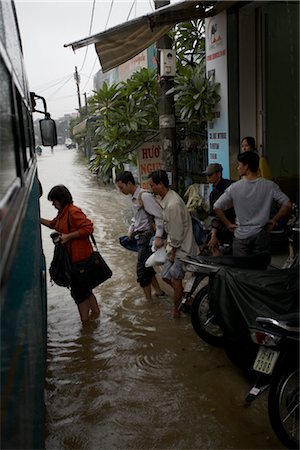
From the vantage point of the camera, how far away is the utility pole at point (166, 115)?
22.8 ft

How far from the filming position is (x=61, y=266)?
4.95m

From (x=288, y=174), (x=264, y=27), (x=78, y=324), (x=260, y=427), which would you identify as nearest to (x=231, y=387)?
(x=260, y=427)

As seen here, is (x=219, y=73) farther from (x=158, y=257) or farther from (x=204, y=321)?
(x=204, y=321)

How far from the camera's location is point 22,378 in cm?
144

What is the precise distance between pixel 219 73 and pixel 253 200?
327 centimetres

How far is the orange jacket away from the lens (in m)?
4.80

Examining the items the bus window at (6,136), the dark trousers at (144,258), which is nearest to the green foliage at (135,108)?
the dark trousers at (144,258)

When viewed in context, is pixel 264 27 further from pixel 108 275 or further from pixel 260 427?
pixel 260 427

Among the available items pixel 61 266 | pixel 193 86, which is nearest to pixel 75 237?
pixel 61 266

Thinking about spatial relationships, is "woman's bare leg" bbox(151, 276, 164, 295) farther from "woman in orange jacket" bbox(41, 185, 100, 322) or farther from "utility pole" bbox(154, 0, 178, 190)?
"utility pole" bbox(154, 0, 178, 190)

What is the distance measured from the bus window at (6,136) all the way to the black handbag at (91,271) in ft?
10.7

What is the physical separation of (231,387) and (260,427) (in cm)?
56

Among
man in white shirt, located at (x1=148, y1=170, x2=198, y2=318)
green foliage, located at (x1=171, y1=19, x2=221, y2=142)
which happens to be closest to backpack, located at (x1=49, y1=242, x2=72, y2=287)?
man in white shirt, located at (x1=148, y1=170, x2=198, y2=318)

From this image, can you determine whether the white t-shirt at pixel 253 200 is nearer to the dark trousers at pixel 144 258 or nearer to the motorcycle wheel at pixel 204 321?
the motorcycle wheel at pixel 204 321
